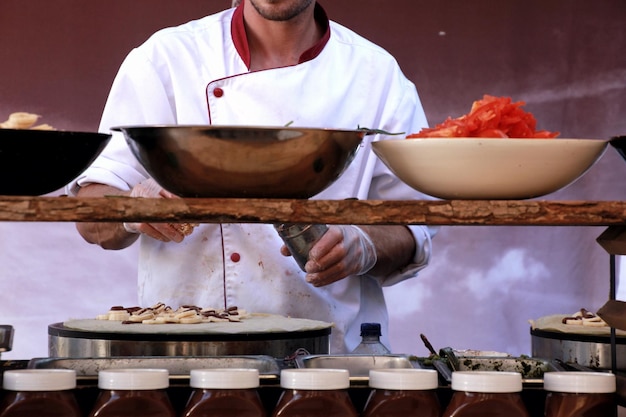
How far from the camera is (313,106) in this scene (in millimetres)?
2971

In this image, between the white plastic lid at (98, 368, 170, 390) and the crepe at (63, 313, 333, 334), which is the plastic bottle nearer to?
the crepe at (63, 313, 333, 334)

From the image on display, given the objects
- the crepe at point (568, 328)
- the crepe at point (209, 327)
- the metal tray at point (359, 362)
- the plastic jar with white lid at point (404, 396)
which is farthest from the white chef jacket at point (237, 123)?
the plastic jar with white lid at point (404, 396)

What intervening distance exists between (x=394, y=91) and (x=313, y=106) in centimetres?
26

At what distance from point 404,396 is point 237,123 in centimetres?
149

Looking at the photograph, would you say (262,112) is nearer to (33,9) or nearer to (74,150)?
(74,150)

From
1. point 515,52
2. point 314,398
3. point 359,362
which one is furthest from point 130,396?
point 515,52

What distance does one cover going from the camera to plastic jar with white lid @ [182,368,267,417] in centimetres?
156

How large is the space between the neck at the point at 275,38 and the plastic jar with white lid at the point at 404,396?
1.54 metres

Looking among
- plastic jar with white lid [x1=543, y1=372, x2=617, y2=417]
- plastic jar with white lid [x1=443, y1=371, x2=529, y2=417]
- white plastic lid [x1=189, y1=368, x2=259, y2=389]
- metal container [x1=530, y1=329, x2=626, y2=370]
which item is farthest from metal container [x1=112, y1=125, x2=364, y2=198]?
metal container [x1=530, y1=329, x2=626, y2=370]

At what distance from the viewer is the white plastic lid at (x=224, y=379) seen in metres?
1.56

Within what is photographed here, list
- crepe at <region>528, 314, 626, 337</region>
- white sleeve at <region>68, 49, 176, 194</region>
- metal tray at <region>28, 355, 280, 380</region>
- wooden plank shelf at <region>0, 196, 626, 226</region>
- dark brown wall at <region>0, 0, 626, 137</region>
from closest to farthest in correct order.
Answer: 1. wooden plank shelf at <region>0, 196, 626, 226</region>
2. metal tray at <region>28, 355, 280, 380</region>
3. crepe at <region>528, 314, 626, 337</region>
4. white sleeve at <region>68, 49, 176, 194</region>
5. dark brown wall at <region>0, 0, 626, 137</region>

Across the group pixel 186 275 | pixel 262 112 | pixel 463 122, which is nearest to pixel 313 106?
pixel 262 112

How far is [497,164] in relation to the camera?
1.64 metres

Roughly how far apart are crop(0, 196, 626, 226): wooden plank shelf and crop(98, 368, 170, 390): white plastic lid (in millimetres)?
222
